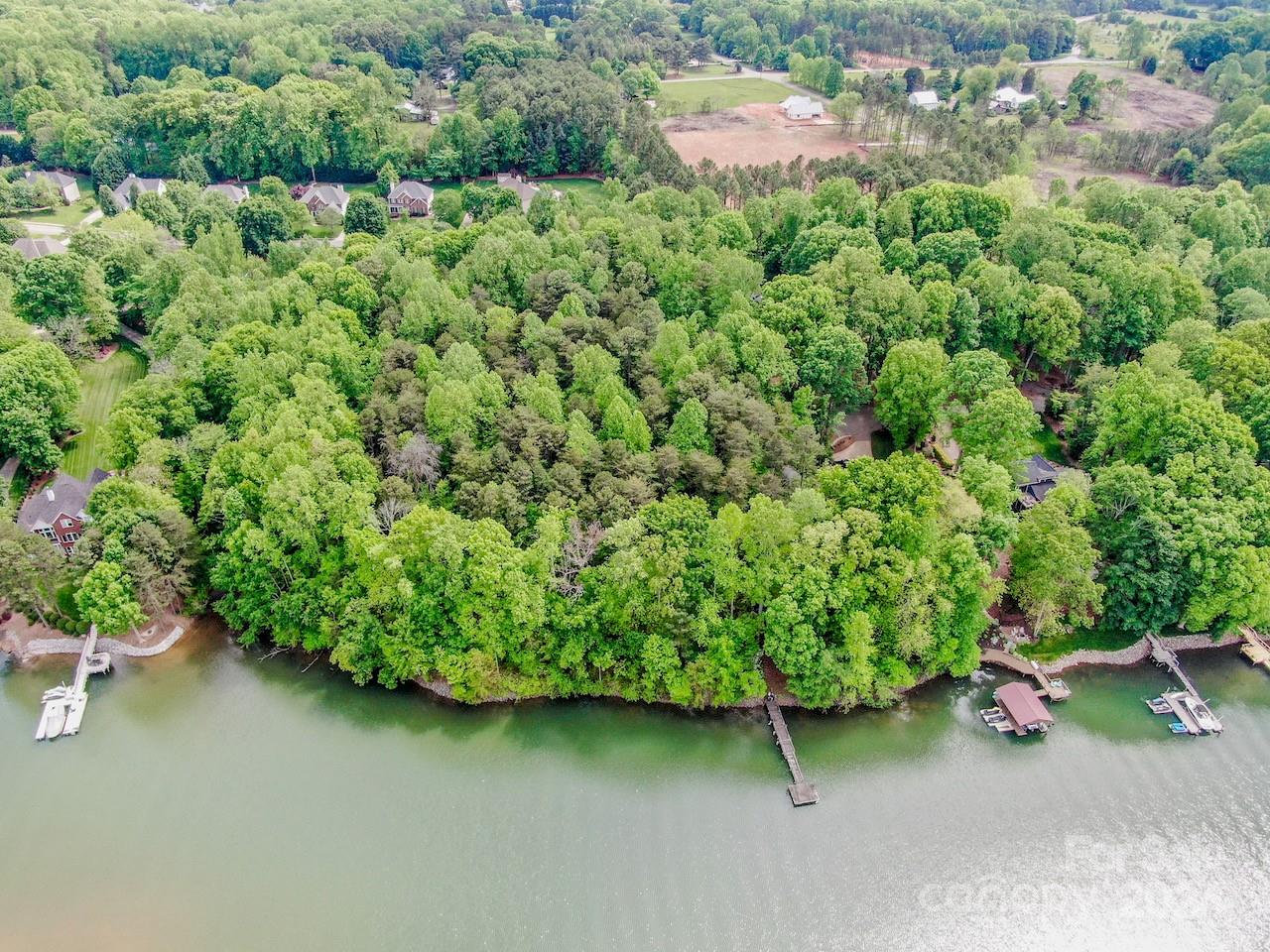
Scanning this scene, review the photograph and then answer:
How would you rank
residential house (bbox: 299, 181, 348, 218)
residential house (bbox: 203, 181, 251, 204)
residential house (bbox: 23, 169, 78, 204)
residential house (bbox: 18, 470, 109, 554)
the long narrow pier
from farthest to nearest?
residential house (bbox: 23, 169, 78, 204) < residential house (bbox: 299, 181, 348, 218) < residential house (bbox: 203, 181, 251, 204) < residential house (bbox: 18, 470, 109, 554) < the long narrow pier

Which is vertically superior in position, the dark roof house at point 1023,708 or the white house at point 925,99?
the white house at point 925,99

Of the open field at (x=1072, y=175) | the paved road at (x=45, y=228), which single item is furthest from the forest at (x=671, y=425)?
the open field at (x=1072, y=175)

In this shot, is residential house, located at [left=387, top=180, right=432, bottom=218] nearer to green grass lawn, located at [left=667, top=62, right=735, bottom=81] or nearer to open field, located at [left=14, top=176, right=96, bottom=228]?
open field, located at [left=14, top=176, right=96, bottom=228]

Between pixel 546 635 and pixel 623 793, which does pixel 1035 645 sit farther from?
pixel 546 635

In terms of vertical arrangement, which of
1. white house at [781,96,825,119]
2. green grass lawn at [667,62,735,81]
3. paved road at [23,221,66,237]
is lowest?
paved road at [23,221,66,237]

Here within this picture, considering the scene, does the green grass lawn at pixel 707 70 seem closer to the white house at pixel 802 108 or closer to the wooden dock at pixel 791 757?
the white house at pixel 802 108

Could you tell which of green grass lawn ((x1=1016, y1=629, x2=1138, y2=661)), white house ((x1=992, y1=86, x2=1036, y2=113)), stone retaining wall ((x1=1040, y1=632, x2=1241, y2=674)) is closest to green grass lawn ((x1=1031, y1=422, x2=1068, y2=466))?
green grass lawn ((x1=1016, y1=629, x2=1138, y2=661))
